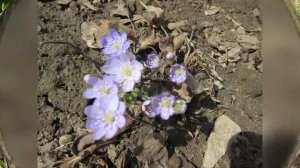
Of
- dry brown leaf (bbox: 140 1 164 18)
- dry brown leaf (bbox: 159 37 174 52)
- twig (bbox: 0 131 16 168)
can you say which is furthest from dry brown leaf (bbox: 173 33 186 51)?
twig (bbox: 0 131 16 168)

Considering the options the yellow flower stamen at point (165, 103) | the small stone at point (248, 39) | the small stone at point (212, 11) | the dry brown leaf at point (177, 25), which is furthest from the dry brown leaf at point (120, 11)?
the yellow flower stamen at point (165, 103)

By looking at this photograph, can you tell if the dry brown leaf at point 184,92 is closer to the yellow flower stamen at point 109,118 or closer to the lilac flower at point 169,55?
the lilac flower at point 169,55

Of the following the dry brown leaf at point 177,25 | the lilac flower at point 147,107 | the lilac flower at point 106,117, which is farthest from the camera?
the dry brown leaf at point 177,25

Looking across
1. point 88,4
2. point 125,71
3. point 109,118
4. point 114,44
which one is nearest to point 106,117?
point 109,118

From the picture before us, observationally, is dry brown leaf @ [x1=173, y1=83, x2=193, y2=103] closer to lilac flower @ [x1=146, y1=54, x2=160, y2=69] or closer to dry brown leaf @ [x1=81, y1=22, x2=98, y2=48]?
lilac flower @ [x1=146, y1=54, x2=160, y2=69]

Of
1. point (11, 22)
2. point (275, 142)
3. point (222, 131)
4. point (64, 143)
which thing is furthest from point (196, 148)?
point (11, 22)

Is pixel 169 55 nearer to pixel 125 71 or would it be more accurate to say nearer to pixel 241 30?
pixel 125 71

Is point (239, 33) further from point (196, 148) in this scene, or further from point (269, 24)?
→ point (196, 148)
